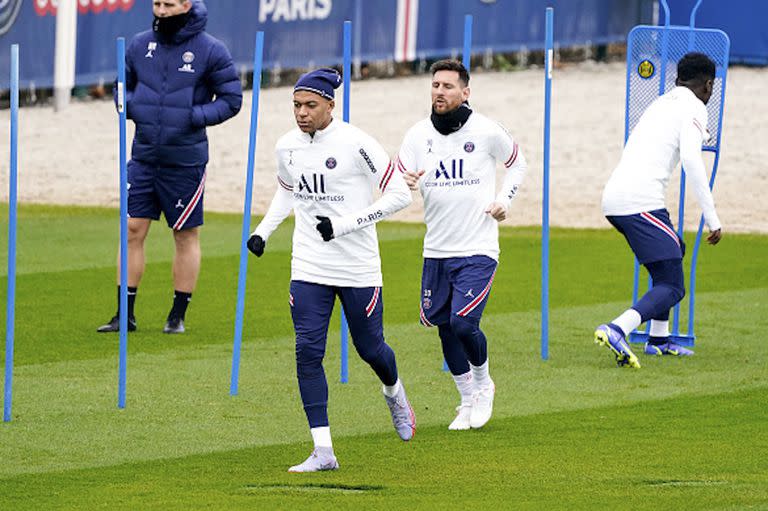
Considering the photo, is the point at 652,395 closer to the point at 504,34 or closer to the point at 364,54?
the point at 364,54

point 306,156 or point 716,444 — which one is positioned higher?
point 306,156

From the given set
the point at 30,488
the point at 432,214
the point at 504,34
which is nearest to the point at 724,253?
the point at 432,214

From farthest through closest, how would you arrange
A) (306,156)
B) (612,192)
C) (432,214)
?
(612,192)
(432,214)
(306,156)

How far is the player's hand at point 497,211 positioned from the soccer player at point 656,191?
1.86 meters

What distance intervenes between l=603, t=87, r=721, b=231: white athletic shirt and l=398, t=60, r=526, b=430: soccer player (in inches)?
64.5

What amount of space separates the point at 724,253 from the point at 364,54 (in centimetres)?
1531

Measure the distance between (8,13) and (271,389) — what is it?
1653cm

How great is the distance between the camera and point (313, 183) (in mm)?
9289

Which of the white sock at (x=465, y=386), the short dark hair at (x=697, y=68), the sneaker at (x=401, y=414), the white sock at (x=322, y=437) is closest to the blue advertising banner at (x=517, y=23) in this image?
the short dark hair at (x=697, y=68)

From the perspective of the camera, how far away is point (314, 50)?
31078 millimetres

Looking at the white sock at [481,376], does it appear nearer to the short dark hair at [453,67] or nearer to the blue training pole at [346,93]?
the blue training pole at [346,93]

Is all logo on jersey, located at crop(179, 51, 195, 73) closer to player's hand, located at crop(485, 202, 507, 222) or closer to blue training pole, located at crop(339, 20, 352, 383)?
blue training pole, located at crop(339, 20, 352, 383)

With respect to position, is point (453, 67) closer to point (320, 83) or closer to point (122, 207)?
point (320, 83)

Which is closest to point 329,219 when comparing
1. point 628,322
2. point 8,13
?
point 628,322
